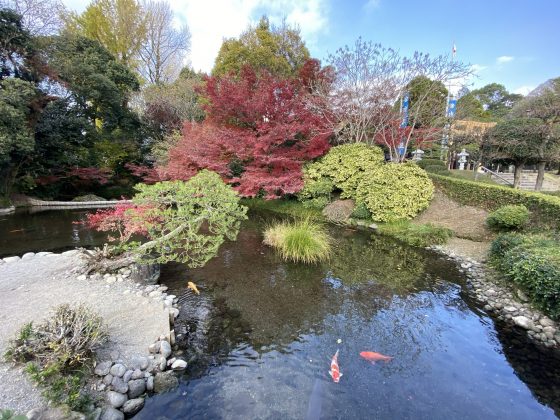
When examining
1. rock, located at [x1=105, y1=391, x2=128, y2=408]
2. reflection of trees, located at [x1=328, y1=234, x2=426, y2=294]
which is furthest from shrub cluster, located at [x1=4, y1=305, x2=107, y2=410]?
reflection of trees, located at [x1=328, y1=234, x2=426, y2=294]

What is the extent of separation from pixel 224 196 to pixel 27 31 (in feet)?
36.8

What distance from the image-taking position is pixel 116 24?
17.6 m

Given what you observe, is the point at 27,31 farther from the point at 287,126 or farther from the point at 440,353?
the point at 440,353

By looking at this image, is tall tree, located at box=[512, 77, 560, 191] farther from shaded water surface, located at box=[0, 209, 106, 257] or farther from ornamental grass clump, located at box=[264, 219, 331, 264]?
shaded water surface, located at box=[0, 209, 106, 257]

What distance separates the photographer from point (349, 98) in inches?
428

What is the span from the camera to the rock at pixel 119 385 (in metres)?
2.81

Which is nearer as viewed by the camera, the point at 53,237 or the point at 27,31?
the point at 53,237

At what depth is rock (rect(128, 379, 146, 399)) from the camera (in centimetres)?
283

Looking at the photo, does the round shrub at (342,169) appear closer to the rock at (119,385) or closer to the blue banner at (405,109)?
the blue banner at (405,109)

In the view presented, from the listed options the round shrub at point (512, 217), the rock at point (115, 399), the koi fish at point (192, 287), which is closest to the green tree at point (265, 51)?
the round shrub at point (512, 217)

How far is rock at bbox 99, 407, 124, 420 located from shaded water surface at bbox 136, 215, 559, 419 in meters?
0.19

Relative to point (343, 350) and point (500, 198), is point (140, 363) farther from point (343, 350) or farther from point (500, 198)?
point (500, 198)

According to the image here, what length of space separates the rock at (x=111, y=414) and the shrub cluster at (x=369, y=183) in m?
8.40

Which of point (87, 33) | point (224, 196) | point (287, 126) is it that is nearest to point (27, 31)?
point (87, 33)
